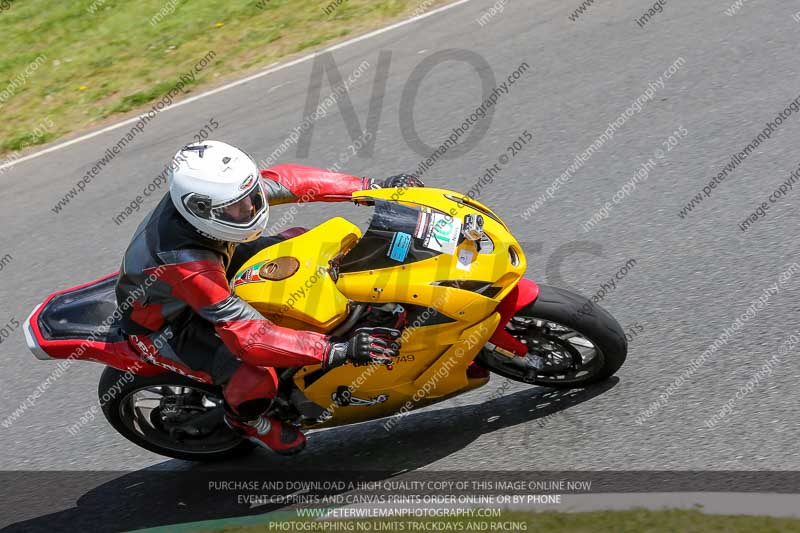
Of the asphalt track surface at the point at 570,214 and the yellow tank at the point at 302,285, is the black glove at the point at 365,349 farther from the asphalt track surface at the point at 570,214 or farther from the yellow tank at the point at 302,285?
the asphalt track surface at the point at 570,214

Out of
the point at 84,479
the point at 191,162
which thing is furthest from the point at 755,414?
the point at 84,479

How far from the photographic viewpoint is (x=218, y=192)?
13.8ft

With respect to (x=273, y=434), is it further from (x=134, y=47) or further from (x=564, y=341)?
(x=134, y=47)

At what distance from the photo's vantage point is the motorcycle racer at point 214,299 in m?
4.23

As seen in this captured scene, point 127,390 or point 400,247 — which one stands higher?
point 400,247

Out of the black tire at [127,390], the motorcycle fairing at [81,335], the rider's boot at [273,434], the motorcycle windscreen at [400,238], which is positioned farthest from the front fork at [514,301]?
the motorcycle fairing at [81,335]

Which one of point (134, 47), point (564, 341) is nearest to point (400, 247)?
point (564, 341)

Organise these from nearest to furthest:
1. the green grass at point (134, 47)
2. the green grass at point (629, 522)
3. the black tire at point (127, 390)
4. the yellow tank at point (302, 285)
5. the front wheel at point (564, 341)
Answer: the green grass at point (629, 522) < the yellow tank at point (302, 285) < the front wheel at point (564, 341) < the black tire at point (127, 390) < the green grass at point (134, 47)

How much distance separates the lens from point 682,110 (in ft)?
25.1

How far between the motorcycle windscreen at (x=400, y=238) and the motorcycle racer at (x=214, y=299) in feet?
0.98

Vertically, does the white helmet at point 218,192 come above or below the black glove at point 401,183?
above

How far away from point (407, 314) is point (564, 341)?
0.90 meters

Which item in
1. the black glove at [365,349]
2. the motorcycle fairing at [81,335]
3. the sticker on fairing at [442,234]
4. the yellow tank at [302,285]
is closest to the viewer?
the black glove at [365,349]

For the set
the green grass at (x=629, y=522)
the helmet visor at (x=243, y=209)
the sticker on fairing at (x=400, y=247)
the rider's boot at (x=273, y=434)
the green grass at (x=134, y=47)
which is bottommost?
the green grass at (x=134, y=47)
